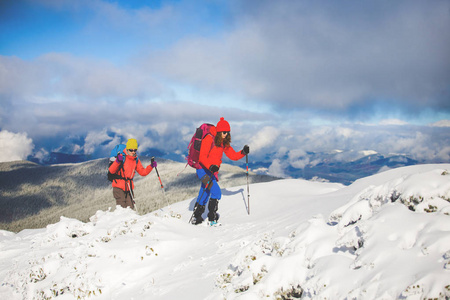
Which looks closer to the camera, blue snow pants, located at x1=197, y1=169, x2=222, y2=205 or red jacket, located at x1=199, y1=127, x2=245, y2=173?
red jacket, located at x1=199, y1=127, x2=245, y2=173

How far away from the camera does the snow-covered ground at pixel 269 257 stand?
2.85 metres

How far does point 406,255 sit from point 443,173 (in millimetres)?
2378

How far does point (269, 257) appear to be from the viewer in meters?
4.09

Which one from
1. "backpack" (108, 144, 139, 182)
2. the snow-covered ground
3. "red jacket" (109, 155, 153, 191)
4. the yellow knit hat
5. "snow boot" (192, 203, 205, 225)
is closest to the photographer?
the snow-covered ground

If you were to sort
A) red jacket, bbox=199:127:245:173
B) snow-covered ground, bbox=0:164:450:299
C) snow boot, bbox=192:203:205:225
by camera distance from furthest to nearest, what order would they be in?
snow boot, bbox=192:203:205:225 → red jacket, bbox=199:127:245:173 → snow-covered ground, bbox=0:164:450:299

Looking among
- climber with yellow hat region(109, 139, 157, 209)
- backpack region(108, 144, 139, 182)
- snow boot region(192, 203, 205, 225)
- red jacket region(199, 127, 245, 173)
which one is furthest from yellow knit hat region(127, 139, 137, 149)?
snow boot region(192, 203, 205, 225)

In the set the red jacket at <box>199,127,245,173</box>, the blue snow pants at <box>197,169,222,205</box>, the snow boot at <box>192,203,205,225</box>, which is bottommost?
the snow boot at <box>192,203,205,225</box>

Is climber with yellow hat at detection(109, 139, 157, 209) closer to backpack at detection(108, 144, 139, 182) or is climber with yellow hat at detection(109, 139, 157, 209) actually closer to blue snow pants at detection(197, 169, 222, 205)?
backpack at detection(108, 144, 139, 182)

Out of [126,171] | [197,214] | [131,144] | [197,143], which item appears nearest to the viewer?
[197,143]

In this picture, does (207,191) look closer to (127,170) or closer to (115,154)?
(127,170)

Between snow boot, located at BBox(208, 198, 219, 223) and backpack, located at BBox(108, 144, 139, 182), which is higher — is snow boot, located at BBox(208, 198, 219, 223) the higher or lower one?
the lower one

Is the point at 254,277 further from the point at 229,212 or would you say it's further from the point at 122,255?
the point at 229,212

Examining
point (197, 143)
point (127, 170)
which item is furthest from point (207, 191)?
point (127, 170)

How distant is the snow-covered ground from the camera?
9.34 feet
